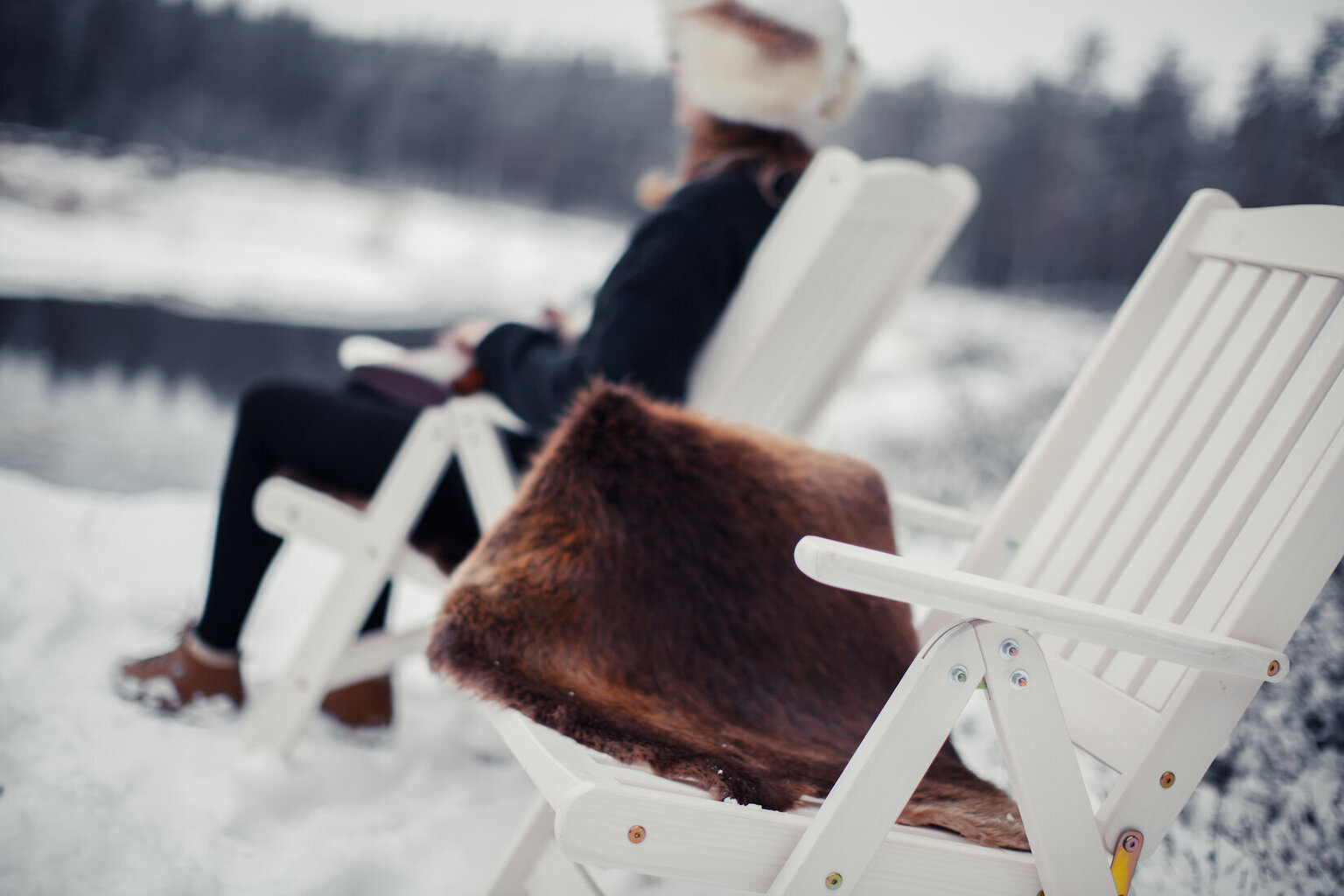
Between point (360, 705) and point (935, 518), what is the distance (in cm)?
86

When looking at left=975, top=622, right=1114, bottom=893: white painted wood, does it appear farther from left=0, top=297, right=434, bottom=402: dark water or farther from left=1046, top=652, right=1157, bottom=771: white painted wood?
left=0, top=297, right=434, bottom=402: dark water

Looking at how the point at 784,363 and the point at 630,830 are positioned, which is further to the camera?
the point at 784,363

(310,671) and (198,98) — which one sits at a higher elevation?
(198,98)

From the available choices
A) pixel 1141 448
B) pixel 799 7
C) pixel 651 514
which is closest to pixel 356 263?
pixel 799 7

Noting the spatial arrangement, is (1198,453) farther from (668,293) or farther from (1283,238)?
(668,293)

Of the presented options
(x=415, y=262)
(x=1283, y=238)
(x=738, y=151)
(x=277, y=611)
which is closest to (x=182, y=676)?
(x=277, y=611)

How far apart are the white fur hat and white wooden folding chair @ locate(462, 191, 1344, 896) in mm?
494

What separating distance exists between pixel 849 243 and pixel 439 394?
0.57 m

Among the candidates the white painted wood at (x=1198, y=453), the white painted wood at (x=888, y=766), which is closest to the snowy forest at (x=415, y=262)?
the white painted wood at (x=1198, y=453)

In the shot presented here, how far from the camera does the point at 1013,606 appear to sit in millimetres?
590

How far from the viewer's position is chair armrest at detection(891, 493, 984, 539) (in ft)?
3.75

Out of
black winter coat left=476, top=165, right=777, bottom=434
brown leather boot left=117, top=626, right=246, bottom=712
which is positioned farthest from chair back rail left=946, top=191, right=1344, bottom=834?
brown leather boot left=117, top=626, right=246, bottom=712

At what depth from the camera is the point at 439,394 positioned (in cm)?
121

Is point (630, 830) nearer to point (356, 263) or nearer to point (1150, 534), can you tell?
point (1150, 534)
